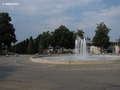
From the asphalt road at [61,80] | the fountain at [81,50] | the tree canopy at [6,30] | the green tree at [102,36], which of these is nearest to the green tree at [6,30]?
the tree canopy at [6,30]

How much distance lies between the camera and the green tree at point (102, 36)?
63188 mm

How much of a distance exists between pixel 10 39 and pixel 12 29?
3.49 m

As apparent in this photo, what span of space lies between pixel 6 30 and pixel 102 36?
3291 centimetres

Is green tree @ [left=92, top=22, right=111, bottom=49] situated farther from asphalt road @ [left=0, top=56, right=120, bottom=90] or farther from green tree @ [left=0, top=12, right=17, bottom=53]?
asphalt road @ [left=0, top=56, right=120, bottom=90]

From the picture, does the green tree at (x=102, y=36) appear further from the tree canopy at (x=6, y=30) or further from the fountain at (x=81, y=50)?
the fountain at (x=81, y=50)

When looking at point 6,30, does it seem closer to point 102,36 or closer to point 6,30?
point 6,30

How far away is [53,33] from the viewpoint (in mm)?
63844

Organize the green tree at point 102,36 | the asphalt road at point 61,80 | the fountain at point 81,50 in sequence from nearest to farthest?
the asphalt road at point 61,80 < the fountain at point 81,50 < the green tree at point 102,36

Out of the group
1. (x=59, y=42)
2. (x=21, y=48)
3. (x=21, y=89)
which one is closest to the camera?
(x=21, y=89)

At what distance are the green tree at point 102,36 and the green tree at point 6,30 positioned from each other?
29.0 meters

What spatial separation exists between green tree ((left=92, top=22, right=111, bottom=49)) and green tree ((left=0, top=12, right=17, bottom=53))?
2896cm

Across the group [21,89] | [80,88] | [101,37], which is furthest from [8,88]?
[101,37]

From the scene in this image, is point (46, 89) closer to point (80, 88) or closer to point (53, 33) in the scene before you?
point (80, 88)

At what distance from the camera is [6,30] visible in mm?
52188
